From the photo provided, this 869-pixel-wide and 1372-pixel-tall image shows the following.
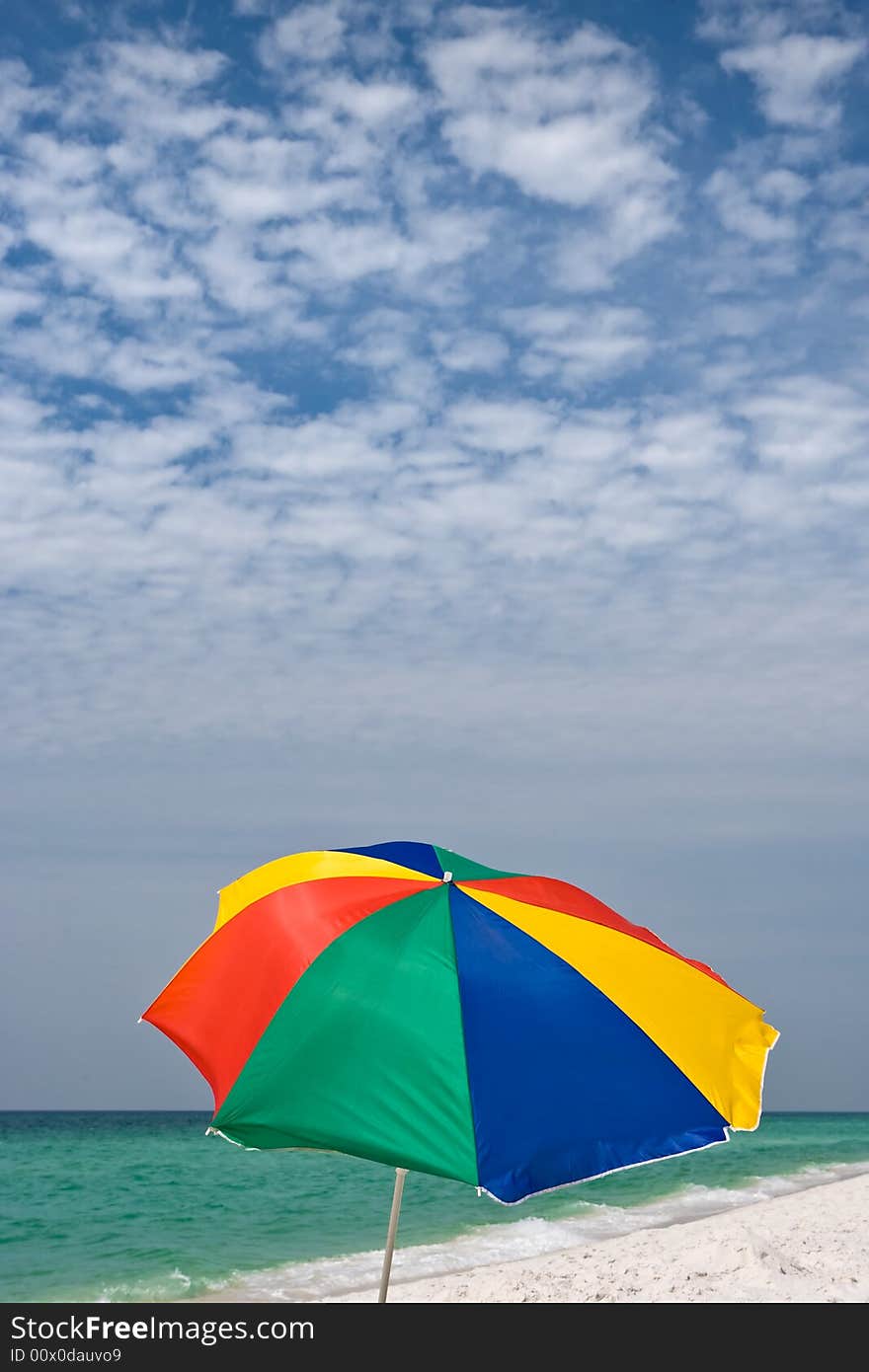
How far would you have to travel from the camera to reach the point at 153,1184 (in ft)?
76.7

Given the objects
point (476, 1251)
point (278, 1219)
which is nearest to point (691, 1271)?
point (476, 1251)

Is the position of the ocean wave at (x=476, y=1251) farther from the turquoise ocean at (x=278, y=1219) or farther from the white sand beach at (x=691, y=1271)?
the white sand beach at (x=691, y=1271)

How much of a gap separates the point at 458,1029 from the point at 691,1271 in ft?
26.6

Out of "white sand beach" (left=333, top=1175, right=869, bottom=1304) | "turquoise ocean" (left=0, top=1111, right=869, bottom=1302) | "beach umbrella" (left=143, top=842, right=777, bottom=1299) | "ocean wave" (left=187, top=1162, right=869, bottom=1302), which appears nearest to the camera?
"beach umbrella" (left=143, top=842, right=777, bottom=1299)

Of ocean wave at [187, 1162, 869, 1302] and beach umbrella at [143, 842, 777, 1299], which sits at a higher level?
beach umbrella at [143, 842, 777, 1299]

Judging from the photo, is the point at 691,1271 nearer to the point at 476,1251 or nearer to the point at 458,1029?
the point at 476,1251

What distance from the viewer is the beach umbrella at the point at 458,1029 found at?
3.05m

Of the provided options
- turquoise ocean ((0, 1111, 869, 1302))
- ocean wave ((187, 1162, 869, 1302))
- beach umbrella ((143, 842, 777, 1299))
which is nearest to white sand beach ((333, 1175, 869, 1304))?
ocean wave ((187, 1162, 869, 1302))

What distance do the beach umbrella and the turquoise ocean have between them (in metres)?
9.06

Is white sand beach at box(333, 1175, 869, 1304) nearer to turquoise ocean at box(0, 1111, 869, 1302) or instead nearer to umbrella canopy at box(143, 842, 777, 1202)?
turquoise ocean at box(0, 1111, 869, 1302)

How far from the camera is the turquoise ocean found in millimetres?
12688

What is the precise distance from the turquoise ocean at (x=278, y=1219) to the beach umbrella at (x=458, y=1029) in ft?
29.7
